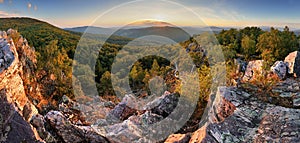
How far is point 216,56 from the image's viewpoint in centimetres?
3347

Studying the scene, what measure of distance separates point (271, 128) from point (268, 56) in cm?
1620

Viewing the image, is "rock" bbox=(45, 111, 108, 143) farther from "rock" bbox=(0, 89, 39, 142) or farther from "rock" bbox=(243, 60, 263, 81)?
"rock" bbox=(243, 60, 263, 81)

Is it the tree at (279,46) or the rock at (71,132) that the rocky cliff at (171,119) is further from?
the tree at (279,46)

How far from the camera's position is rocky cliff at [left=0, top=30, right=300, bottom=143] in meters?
8.51

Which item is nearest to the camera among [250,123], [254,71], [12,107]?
[250,123]

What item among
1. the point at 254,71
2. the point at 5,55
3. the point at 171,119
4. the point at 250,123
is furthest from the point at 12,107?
the point at 254,71

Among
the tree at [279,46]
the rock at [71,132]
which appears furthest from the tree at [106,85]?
the rock at [71,132]

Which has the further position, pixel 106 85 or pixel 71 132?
pixel 106 85

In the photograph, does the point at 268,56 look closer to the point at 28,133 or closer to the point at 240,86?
the point at 240,86

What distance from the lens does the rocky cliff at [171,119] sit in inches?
→ 335

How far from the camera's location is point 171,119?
44.4ft

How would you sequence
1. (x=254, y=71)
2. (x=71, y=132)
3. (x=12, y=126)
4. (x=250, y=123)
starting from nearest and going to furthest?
1. (x=250, y=123)
2. (x=12, y=126)
3. (x=71, y=132)
4. (x=254, y=71)

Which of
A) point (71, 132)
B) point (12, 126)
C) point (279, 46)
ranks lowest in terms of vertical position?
point (71, 132)

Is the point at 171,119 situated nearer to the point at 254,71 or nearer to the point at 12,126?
the point at 254,71
